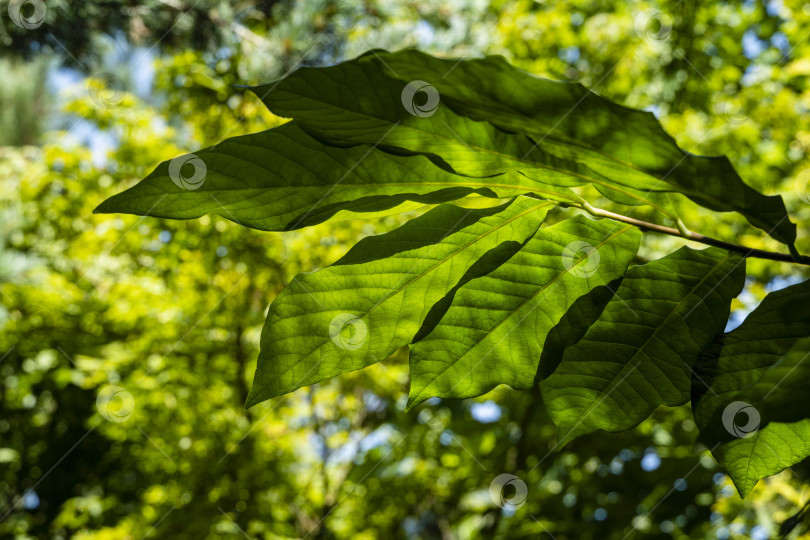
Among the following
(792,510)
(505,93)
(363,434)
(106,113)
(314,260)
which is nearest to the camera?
(505,93)

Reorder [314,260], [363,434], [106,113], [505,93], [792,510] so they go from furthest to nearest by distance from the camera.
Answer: [363,434]
[106,113]
[314,260]
[792,510]
[505,93]

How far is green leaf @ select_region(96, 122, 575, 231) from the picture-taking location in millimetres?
349

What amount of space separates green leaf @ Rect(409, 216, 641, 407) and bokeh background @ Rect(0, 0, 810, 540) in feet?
4.24

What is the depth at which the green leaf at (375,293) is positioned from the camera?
347mm

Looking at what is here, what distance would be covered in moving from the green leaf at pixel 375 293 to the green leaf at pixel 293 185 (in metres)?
0.02

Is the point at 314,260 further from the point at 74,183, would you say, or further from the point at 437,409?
the point at 74,183

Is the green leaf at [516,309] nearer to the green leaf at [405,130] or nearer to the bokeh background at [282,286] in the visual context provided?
the green leaf at [405,130]

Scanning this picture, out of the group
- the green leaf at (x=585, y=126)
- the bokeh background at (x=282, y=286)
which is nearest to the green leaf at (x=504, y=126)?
the green leaf at (x=585, y=126)

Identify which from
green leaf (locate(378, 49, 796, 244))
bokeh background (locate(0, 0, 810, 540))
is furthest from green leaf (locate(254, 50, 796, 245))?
bokeh background (locate(0, 0, 810, 540))

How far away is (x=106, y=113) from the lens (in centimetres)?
228

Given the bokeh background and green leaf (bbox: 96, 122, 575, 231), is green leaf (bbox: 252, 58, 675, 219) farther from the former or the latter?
the bokeh background

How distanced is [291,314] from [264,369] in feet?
0.11

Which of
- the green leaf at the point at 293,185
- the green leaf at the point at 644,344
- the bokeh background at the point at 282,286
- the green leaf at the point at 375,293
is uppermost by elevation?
the green leaf at the point at 293,185

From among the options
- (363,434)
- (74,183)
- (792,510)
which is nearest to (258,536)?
(363,434)
